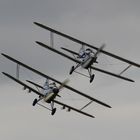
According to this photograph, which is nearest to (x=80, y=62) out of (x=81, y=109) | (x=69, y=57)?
(x=69, y=57)

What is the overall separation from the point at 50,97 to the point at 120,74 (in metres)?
8.01

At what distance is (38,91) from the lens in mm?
167625

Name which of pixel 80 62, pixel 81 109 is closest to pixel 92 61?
pixel 80 62

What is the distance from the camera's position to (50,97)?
16562cm

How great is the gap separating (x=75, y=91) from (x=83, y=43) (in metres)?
5.68

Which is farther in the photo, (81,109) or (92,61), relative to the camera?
(81,109)

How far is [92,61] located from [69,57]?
269 cm

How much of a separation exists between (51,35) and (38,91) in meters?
7.02

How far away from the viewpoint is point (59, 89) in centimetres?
16562

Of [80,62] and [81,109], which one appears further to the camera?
[81,109]

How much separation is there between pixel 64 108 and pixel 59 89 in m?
6.05

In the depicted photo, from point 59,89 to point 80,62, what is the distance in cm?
456

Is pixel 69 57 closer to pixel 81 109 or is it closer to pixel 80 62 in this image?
pixel 80 62

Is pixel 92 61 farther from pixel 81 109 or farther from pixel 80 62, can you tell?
pixel 81 109
